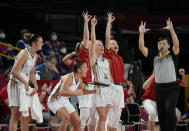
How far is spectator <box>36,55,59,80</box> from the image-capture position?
11.2m

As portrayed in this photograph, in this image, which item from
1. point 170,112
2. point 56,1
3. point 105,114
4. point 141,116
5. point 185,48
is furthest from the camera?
point 56,1

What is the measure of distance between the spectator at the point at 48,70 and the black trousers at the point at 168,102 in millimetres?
3918

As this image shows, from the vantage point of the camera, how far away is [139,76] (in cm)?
1299

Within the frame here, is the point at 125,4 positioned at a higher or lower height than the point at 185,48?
higher

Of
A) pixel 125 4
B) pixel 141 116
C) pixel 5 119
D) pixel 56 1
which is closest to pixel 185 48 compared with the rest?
pixel 125 4

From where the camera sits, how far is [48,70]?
11.8 meters

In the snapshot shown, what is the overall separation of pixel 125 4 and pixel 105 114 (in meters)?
12.9

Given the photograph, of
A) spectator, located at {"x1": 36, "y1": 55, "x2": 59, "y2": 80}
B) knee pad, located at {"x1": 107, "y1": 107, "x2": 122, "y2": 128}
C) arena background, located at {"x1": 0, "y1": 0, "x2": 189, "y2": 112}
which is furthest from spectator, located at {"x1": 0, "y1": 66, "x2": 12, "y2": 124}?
arena background, located at {"x1": 0, "y1": 0, "x2": 189, "y2": 112}

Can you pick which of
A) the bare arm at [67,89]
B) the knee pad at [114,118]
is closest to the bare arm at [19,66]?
the bare arm at [67,89]

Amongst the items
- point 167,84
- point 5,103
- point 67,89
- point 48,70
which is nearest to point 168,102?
point 167,84

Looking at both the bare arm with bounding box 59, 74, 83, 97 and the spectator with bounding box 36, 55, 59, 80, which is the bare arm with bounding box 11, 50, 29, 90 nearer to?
the bare arm with bounding box 59, 74, 83, 97

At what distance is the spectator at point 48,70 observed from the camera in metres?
11.2

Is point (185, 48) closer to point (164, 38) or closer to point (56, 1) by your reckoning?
point (56, 1)

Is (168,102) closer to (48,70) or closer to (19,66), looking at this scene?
(19,66)
